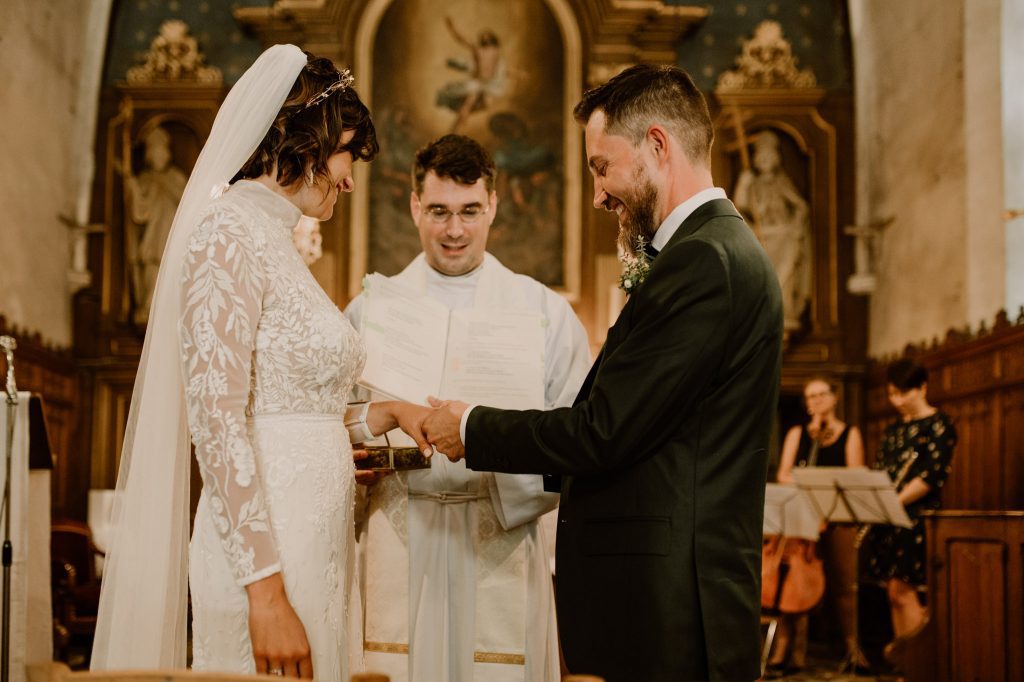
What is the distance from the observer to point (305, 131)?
2.67 meters

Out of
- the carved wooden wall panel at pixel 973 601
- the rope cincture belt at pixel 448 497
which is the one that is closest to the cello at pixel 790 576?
the carved wooden wall panel at pixel 973 601

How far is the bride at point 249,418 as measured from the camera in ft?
7.80

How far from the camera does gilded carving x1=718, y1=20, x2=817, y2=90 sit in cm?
1114

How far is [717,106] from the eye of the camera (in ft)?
36.8

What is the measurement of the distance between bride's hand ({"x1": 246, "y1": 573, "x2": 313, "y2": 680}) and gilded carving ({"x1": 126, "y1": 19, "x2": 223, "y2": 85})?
375 inches

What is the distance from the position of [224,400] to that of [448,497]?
1.36 metres

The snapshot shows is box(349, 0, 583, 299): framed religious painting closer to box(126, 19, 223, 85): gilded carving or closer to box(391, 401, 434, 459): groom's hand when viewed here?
box(126, 19, 223, 85): gilded carving

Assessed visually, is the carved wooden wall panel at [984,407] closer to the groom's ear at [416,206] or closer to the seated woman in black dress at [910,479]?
the seated woman in black dress at [910,479]

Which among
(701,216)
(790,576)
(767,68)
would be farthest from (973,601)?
(767,68)

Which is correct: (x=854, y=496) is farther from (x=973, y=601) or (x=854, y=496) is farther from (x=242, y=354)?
(x=242, y=354)

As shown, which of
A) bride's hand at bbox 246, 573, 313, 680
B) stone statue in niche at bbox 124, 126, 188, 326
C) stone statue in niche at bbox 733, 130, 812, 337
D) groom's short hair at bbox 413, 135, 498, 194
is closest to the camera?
bride's hand at bbox 246, 573, 313, 680

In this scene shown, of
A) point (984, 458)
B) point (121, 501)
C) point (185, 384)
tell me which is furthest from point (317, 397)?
point (984, 458)

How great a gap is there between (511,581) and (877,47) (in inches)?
344

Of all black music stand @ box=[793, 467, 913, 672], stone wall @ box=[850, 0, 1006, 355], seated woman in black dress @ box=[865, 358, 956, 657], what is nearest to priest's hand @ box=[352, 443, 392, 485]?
black music stand @ box=[793, 467, 913, 672]
